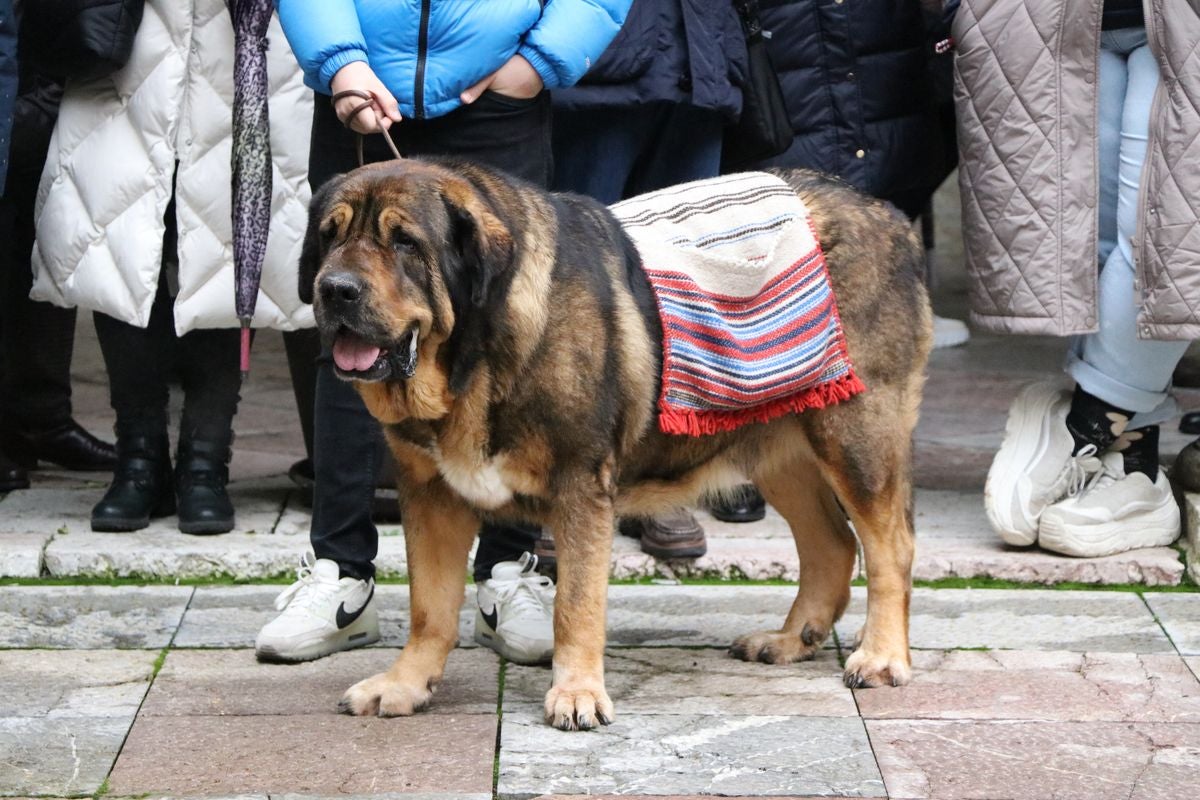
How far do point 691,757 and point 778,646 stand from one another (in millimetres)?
768

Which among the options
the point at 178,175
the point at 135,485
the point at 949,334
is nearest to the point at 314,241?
the point at 178,175

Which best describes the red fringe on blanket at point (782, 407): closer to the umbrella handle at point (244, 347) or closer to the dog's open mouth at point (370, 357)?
the dog's open mouth at point (370, 357)

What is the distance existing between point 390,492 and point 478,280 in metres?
2.01

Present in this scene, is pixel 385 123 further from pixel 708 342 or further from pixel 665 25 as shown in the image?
pixel 665 25

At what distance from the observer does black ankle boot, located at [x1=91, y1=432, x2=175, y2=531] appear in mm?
5215

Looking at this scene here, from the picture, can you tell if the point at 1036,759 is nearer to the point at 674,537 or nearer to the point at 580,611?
the point at 580,611

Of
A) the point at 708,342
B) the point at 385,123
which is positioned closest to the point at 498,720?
the point at 708,342

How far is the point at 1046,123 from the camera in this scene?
16.1 feet

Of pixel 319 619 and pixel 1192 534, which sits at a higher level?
pixel 319 619

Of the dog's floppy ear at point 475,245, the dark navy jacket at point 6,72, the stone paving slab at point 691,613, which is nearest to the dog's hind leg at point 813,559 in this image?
the stone paving slab at point 691,613

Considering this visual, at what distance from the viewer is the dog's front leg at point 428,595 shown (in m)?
3.94

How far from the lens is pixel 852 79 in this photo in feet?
17.3

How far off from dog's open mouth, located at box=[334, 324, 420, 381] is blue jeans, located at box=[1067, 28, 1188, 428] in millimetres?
2358

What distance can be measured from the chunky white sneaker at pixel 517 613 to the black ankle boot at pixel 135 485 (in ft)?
4.39
